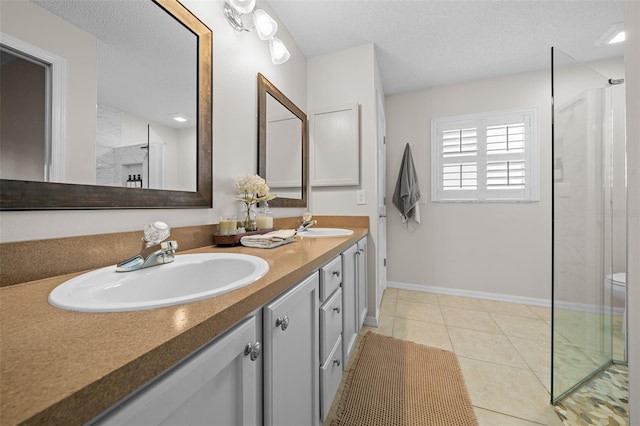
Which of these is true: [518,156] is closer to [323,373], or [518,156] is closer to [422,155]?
[422,155]

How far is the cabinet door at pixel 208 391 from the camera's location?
12.7 inches

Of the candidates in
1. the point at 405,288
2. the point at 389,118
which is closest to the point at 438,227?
the point at 405,288

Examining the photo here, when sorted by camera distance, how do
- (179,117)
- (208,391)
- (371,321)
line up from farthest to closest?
1. (371,321)
2. (179,117)
3. (208,391)

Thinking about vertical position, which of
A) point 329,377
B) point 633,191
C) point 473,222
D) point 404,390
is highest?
point 633,191

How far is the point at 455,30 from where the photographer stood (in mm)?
1921

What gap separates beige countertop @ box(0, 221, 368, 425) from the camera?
0.24 meters

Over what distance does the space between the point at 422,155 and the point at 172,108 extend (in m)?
2.59

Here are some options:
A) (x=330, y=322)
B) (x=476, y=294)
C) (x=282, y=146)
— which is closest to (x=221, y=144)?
(x=282, y=146)

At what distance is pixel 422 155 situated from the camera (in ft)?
9.36

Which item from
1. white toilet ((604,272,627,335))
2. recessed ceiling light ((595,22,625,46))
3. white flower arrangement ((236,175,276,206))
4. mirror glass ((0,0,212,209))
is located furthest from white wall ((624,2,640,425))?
recessed ceiling light ((595,22,625,46))

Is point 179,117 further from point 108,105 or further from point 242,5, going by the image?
point 242,5

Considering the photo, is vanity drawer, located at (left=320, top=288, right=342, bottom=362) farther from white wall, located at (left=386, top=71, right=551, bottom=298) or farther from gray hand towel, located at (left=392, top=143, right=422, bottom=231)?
white wall, located at (left=386, top=71, right=551, bottom=298)

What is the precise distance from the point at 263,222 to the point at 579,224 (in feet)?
5.82

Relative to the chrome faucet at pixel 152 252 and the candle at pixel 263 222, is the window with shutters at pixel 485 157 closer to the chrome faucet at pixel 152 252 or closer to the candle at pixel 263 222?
the candle at pixel 263 222
